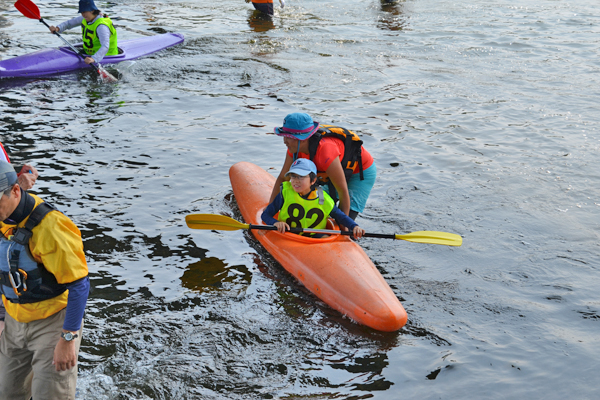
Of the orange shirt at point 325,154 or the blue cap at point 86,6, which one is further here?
the blue cap at point 86,6

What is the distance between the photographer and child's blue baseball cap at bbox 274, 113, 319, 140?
14.2 feet

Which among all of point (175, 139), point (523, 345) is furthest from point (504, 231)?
point (175, 139)

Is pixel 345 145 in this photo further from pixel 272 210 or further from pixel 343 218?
pixel 272 210

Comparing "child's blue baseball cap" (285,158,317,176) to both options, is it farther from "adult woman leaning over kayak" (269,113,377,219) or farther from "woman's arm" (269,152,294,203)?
"woman's arm" (269,152,294,203)

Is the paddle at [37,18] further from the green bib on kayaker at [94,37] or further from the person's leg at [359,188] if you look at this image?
the person's leg at [359,188]

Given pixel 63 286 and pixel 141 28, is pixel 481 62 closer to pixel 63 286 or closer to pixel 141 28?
pixel 141 28

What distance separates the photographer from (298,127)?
4340 millimetres

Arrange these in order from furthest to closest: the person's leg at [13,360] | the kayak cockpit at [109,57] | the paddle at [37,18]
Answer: the kayak cockpit at [109,57]
the paddle at [37,18]
the person's leg at [13,360]

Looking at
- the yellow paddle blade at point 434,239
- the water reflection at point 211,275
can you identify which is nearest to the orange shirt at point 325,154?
the yellow paddle blade at point 434,239

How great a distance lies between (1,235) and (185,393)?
152 centimetres

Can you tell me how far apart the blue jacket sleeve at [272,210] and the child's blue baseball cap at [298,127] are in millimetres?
558

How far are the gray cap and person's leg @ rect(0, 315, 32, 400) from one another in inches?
25.5

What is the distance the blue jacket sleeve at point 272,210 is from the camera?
4.66 metres

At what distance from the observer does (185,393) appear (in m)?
3.34
